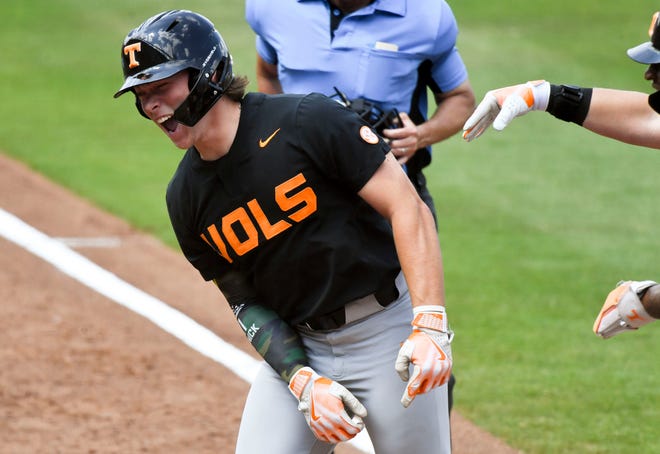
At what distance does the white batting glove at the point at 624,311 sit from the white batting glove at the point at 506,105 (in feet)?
2.78

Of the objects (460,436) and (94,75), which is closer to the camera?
(460,436)

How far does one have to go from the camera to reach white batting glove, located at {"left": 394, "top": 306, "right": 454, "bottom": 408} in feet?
11.6

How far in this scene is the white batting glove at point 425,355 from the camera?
11.6 ft

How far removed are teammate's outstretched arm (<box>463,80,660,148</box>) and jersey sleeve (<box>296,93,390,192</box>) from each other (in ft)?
1.56

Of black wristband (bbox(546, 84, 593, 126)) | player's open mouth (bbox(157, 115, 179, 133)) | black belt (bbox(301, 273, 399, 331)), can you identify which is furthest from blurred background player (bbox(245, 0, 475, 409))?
player's open mouth (bbox(157, 115, 179, 133))

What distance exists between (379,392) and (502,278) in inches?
182

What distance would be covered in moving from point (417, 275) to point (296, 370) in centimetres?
58

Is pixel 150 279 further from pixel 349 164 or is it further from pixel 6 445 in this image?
pixel 349 164

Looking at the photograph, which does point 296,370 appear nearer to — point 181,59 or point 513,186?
point 181,59

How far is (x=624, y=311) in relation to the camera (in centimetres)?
441

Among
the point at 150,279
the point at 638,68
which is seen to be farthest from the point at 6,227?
the point at 638,68

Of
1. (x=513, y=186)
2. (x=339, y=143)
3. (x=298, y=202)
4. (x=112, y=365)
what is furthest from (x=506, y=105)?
(x=513, y=186)

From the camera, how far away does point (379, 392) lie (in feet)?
12.9

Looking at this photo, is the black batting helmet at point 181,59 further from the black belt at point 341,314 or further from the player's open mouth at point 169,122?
the black belt at point 341,314
